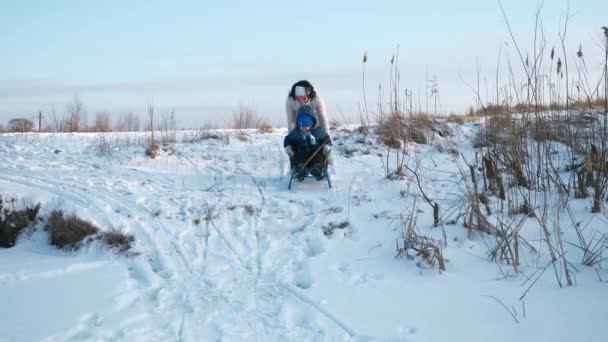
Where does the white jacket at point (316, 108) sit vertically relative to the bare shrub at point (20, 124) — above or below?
below

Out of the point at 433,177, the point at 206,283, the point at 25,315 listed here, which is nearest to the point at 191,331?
the point at 206,283

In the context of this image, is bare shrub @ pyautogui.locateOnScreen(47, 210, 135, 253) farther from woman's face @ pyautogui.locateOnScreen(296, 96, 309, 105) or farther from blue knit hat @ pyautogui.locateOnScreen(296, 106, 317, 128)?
woman's face @ pyautogui.locateOnScreen(296, 96, 309, 105)

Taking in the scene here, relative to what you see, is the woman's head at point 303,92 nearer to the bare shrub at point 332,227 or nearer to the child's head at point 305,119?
the child's head at point 305,119

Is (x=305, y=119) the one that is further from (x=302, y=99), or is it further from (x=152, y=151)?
(x=152, y=151)

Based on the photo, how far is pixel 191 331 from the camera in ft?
10.9

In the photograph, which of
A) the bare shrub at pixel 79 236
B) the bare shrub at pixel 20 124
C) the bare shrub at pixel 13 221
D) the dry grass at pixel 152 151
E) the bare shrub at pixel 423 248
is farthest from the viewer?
the bare shrub at pixel 20 124

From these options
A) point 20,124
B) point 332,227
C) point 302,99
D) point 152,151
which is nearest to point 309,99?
point 302,99

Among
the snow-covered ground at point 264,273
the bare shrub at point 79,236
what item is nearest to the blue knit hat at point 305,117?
the snow-covered ground at point 264,273

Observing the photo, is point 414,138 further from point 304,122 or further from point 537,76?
point 537,76

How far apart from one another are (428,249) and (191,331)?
212cm

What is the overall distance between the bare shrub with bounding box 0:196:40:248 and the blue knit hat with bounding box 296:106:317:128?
10.7 feet

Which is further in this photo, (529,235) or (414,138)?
(414,138)

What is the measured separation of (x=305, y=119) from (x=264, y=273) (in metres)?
2.88

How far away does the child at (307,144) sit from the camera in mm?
6621
